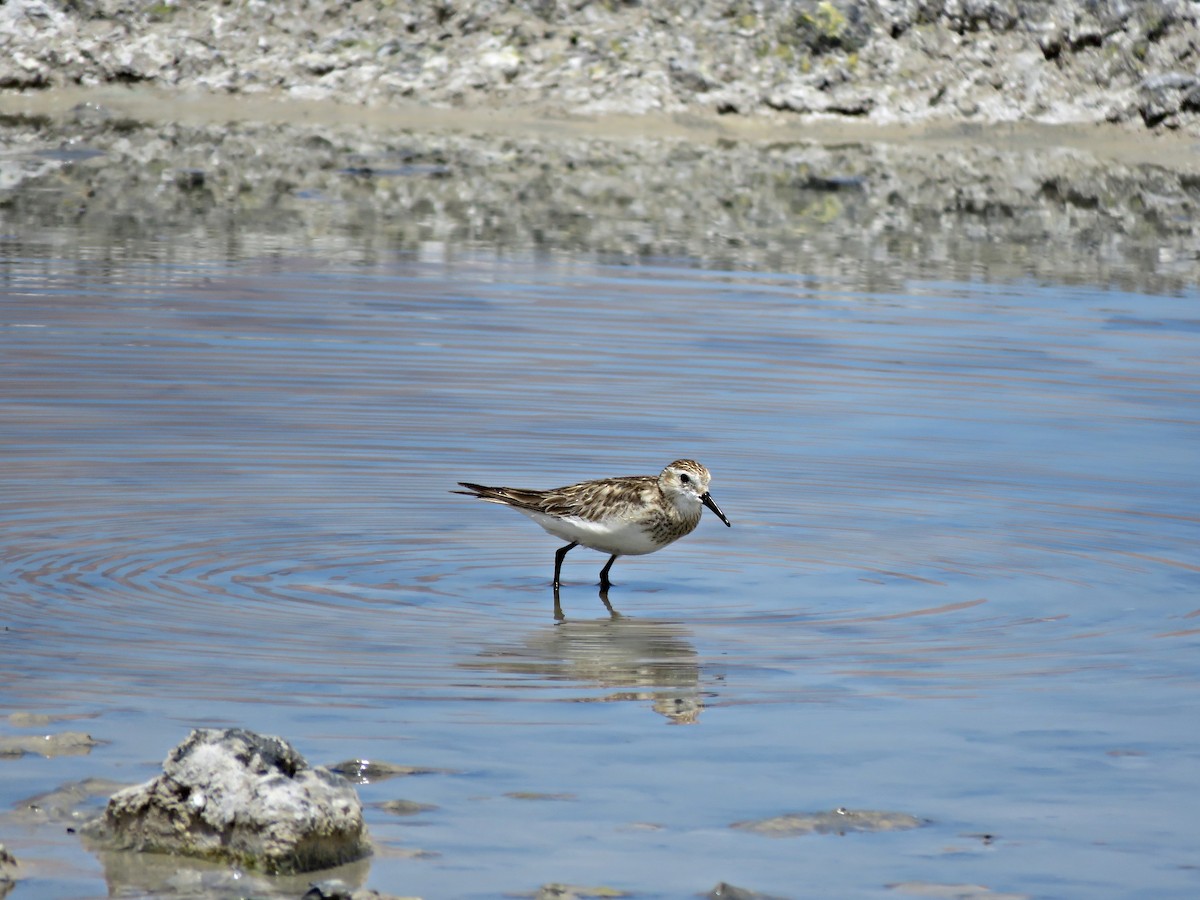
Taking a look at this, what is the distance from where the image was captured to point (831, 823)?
260 inches

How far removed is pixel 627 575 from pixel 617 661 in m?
2.38

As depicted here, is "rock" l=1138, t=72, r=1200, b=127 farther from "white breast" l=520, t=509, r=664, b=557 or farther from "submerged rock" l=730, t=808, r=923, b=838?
"submerged rock" l=730, t=808, r=923, b=838

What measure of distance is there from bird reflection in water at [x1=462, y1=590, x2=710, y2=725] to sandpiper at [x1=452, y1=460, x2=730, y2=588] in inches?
21.8

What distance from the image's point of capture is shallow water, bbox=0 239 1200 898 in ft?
22.0

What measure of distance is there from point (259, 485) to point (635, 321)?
7060 mm

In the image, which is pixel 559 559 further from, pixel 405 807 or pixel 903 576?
pixel 405 807

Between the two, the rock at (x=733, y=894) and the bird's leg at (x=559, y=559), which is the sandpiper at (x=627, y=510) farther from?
the rock at (x=733, y=894)

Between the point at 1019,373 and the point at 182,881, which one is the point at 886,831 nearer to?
the point at 182,881

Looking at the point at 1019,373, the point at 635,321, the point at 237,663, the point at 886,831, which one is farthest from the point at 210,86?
the point at 886,831

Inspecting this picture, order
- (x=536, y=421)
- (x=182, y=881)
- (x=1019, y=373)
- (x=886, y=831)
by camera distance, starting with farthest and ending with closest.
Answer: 1. (x=1019, y=373)
2. (x=536, y=421)
3. (x=886, y=831)
4. (x=182, y=881)

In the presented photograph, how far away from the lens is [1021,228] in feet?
88.4

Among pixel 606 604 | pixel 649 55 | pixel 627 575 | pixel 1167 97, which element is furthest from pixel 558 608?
pixel 1167 97

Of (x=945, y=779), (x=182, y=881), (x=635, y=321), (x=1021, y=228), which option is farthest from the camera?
(x=1021, y=228)

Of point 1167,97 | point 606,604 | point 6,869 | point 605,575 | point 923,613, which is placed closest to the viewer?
point 6,869
